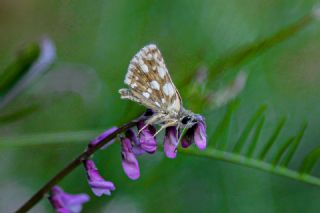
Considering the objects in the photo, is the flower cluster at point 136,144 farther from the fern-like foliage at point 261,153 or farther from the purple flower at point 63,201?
the fern-like foliage at point 261,153

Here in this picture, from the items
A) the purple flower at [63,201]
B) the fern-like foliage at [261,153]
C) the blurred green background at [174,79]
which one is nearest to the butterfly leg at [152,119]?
the purple flower at [63,201]

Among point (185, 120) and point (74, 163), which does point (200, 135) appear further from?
point (74, 163)

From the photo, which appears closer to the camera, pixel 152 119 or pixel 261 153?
pixel 152 119

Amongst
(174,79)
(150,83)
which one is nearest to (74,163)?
(150,83)

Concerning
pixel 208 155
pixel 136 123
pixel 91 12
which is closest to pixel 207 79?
pixel 208 155

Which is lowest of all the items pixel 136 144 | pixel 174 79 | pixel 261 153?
pixel 174 79
